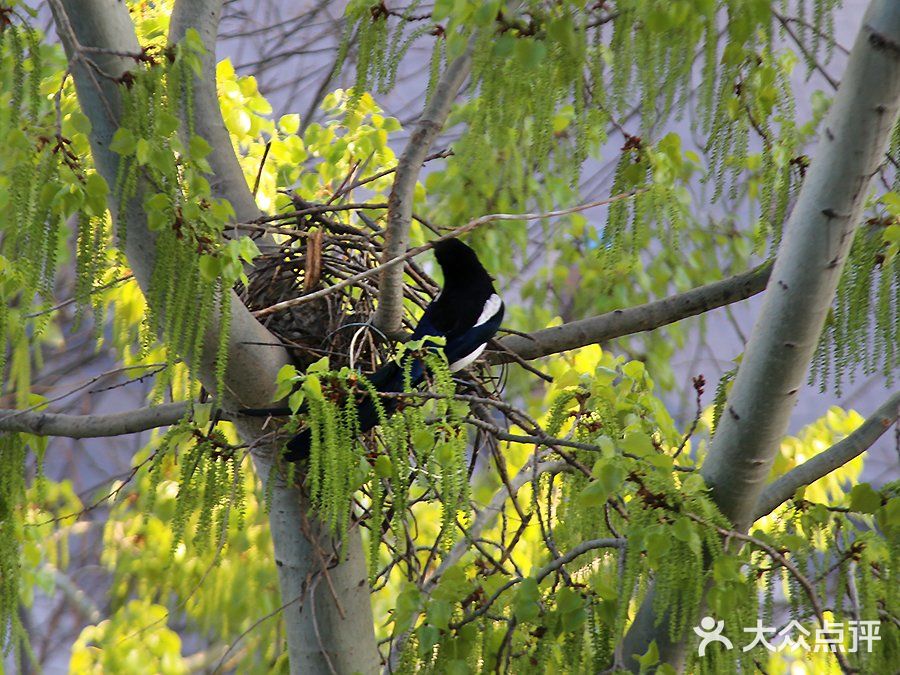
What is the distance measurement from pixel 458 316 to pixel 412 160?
527 mm

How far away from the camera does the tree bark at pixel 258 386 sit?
143 cm

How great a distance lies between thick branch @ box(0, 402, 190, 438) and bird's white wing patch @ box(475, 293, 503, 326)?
58 cm

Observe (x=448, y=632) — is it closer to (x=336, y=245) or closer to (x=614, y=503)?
(x=614, y=503)

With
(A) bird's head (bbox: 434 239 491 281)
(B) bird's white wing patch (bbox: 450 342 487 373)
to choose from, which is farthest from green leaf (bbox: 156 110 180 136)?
(A) bird's head (bbox: 434 239 491 281)

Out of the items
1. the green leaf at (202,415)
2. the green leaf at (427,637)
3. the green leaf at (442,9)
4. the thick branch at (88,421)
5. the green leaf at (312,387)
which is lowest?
the green leaf at (427,637)

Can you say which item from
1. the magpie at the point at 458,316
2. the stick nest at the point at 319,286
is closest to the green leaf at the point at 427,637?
the magpie at the point at 458,316

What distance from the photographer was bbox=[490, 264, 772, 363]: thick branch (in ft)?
5.95

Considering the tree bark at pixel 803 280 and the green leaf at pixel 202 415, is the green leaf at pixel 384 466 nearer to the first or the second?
the green leaf at pixel 202 415

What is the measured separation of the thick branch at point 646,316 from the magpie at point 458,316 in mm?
103

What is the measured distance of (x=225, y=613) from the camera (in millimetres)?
2693

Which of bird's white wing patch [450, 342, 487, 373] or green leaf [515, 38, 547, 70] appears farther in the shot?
bird's white wing patch [450, 342, 487, 373]

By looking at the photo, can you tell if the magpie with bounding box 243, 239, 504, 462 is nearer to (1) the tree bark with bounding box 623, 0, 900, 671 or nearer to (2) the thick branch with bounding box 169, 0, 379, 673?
(2) the thick branch with bounding box 169, 0, 379, 673

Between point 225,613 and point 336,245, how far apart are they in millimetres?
1142

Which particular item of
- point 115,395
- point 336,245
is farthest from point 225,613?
point 115,395
